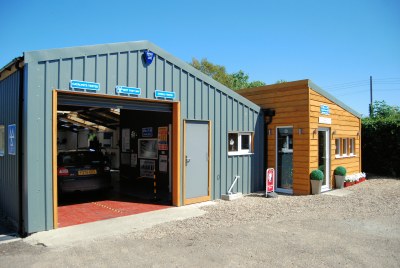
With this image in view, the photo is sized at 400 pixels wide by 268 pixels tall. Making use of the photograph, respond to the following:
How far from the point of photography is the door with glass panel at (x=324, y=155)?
12.0 meters

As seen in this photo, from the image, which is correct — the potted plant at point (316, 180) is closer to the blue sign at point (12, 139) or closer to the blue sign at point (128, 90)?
the blue sign at point (128, 90)

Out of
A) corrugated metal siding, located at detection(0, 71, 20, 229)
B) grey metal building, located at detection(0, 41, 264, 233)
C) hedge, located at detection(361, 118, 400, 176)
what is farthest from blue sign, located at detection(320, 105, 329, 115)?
corrugated metal siding, located at detection(0, 71, 20, 229)

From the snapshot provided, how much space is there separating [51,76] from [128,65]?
6.26ft

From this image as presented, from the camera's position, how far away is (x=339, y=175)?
487 inches

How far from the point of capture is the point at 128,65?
808cm

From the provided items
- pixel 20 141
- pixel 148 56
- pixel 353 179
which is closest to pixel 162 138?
pixel 148 56

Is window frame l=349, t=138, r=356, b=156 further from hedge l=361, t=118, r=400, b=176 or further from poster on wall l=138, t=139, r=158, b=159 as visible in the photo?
poster on wall l=138, t=139, r=158, b=159

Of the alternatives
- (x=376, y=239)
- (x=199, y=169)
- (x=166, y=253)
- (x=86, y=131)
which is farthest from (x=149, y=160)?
(x=86, y=131)

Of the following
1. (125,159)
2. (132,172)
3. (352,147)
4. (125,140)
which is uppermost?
(125,140)

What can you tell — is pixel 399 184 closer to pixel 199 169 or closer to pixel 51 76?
pixel 199 169

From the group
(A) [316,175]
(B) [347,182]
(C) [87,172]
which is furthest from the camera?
(B) [347,182]

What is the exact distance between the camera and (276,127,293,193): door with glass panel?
38.1ft

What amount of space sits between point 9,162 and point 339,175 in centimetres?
1080

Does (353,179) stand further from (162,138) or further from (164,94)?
(164,94)
